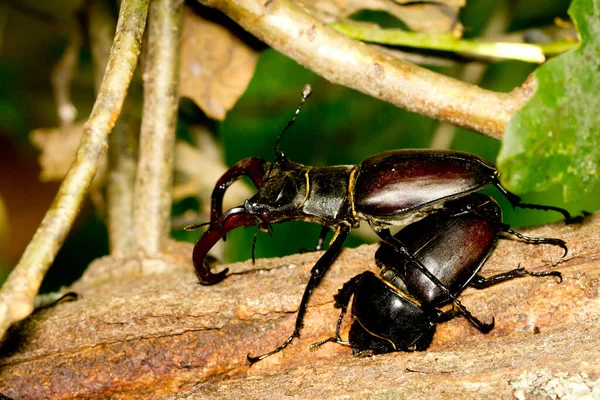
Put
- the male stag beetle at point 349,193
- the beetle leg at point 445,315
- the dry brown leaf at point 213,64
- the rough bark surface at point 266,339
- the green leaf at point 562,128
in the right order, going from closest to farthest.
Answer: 1. the green leaf at point 562,128
2. the rough bark surface at point 266,339
3. the beetle leg at point 445,315
4. the male stag beetle at point 349,193
5. the dry brown leaf at point 213,64

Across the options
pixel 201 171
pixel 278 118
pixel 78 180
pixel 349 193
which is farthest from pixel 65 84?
pixel 78 180

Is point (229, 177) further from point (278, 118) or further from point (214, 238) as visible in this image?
point (278, 118)

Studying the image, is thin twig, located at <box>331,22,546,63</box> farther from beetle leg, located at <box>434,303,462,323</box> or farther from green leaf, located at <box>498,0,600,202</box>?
beetle leg, located at <box>434,303,462,323</box>

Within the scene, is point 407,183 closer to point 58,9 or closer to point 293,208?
point 293,208

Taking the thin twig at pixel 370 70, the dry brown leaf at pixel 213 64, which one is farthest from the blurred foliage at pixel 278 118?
the thin twig at pixel 370 70

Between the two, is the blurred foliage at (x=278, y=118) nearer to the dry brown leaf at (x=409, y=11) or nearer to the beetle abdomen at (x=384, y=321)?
the dry brown leaf at (x=409, y=11)

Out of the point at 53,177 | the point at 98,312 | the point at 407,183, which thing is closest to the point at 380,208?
the point at 407,183

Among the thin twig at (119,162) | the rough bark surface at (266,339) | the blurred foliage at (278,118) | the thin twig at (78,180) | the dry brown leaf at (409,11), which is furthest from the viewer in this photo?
the blurred foliage at (278,118)
